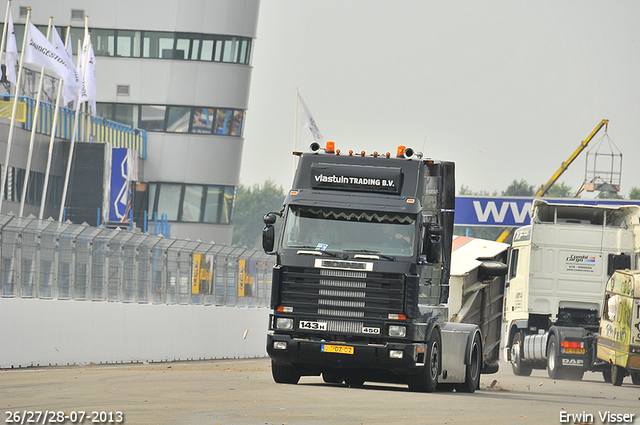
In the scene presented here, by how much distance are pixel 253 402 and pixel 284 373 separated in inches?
159

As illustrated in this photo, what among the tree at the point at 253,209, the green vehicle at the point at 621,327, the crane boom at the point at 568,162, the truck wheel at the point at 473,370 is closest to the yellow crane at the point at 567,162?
the crane boom at the point at 568,162

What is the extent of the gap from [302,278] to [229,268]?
1645cm

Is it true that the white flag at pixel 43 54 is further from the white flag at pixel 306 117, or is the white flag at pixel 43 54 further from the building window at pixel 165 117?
the building window at pixel 165 117

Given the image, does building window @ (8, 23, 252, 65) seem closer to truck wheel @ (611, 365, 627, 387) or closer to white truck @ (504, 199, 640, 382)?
white truck @ (504, 199, 640, 382)

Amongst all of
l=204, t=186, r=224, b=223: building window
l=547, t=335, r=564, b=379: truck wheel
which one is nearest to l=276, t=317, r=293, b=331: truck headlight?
l=547, t=335, r=564, b=379: truck wheel

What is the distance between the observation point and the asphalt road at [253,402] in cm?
1230

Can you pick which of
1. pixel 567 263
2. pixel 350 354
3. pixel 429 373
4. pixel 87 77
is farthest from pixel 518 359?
pixel 87 77

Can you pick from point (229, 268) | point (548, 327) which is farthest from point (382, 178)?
point (229, 268)

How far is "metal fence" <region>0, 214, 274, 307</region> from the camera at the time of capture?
2173cm

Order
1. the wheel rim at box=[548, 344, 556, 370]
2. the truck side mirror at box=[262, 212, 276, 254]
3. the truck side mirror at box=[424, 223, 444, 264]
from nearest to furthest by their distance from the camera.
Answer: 1. the truck side mirror at box=[262, 212, 276, 254]
2. the truck side mirror at box=[424, 223, 444, 264]
3. the wheel rim at box=[548, 344, 556, 370]

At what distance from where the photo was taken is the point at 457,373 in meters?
19.4

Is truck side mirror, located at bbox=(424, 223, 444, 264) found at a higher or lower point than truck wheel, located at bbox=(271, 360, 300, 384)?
higher

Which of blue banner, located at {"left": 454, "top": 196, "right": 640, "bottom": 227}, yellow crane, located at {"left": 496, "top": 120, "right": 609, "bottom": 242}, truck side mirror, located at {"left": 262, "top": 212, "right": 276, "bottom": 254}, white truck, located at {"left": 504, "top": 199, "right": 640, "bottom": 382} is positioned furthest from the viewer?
yellow crane, located at {"left": 496, "top": 120, "right": 609, "bottom": 242}

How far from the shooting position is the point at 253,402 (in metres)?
14.1
